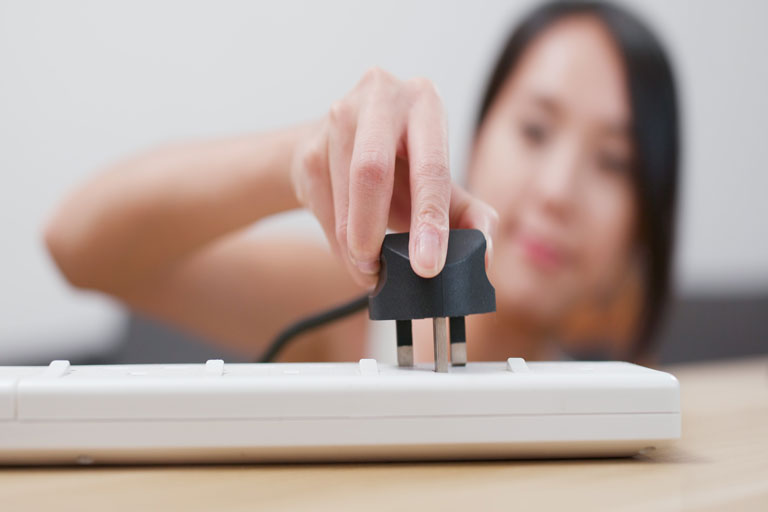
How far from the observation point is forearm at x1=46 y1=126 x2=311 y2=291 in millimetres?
866

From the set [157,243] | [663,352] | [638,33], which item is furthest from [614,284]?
[157,243]

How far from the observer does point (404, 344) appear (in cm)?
46

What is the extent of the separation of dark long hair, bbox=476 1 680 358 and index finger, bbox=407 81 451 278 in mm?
832

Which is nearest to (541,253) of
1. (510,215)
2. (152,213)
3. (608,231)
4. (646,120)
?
(510,215)

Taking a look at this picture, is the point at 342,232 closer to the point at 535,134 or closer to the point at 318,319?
the point at 318,319

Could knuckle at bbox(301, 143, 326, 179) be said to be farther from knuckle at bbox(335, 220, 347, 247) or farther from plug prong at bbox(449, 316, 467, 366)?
plug prong at bbox(449, 316, 467, 366)

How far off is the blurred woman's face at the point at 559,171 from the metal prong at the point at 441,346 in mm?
850

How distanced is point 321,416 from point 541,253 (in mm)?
939

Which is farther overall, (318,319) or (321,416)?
(318,319)

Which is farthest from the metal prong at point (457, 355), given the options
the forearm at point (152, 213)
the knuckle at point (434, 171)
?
the forearm at point (152, 213)

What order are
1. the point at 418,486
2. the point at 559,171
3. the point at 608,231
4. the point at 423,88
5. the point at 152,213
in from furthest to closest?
the point at 608,231, the point at 559,171, the point at 152,213, the point at 423,88, the point at 418,486

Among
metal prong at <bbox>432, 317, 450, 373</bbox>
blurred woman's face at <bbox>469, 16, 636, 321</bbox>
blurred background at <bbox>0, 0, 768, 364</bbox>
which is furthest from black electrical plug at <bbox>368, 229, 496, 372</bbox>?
blurred background at <bbox>0, 0, 768, 364</bbox>

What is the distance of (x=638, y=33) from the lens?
1.41 metres

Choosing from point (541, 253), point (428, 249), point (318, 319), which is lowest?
point (541, 253)
